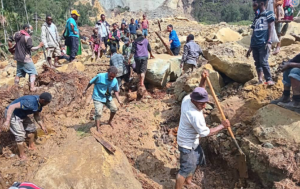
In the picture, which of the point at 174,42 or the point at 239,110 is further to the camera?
the point at 174,42

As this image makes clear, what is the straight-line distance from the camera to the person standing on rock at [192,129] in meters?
3.00

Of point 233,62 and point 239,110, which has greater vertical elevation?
point 233,62

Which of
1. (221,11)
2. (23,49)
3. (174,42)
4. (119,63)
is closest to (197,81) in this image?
(119,63)

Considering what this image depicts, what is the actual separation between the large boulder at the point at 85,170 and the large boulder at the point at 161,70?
350 cm

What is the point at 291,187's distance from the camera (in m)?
2.89

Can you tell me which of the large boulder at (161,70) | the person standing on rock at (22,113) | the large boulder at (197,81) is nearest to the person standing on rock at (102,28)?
the large boulder at (161,70)

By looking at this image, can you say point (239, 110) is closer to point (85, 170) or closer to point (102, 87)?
point (102, 87)

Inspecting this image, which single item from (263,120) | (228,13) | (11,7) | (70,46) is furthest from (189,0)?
(263,120)

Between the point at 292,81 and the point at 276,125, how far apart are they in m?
0.67

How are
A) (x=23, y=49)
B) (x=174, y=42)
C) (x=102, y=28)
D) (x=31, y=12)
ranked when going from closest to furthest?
1. (x=23, y=49)
2. (x=174, y=42)
3. (x=102, y=28)
4. (x=31, y=12)

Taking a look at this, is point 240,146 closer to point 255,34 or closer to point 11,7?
point 255,34

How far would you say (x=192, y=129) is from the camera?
3186 mm

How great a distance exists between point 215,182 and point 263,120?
4.07 feet

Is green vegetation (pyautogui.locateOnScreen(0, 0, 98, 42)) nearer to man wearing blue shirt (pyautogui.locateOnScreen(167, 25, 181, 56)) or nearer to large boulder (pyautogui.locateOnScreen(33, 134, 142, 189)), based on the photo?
man wearing blue shirt (pyautogui.locateOnScreen(167, 25, 181, 56))
